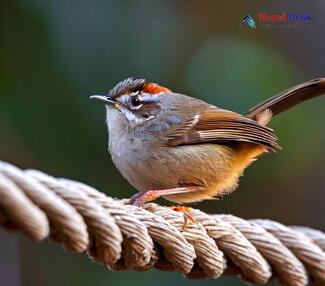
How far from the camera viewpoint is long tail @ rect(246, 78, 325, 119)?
4594mm

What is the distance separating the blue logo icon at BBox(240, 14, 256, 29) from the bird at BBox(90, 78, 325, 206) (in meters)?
2.24

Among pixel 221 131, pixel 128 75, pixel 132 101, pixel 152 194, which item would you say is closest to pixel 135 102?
pixel 132 101

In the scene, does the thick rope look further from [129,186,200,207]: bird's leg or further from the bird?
the bird

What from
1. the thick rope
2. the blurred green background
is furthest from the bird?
the blurred green background

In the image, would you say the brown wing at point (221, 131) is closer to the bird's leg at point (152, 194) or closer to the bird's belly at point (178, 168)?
the bird's belly at point (178, 168)

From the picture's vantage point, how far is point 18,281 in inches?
250

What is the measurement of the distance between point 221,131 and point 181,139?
12.0 inches

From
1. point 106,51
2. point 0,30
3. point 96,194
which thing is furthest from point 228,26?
point 96,194

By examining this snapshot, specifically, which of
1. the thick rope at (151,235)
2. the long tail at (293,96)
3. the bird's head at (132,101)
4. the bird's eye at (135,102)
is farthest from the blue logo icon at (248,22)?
the thick rope at (151,235)

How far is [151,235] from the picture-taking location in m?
2.82

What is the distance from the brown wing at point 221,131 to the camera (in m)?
4.36

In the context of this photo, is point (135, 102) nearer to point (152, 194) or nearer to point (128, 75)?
point (152, 194)

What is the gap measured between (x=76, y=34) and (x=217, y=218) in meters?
3.26

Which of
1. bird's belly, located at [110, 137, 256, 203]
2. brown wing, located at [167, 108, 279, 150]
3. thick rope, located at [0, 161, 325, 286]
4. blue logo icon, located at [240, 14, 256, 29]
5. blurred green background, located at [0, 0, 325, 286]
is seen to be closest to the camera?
thick rope, located at [0, 161, 325, 286]
